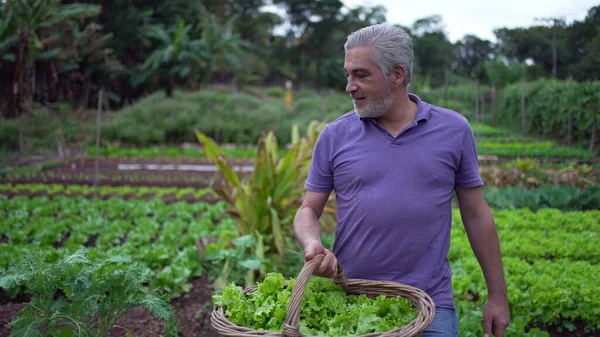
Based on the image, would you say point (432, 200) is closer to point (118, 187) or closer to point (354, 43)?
point (354, 43)

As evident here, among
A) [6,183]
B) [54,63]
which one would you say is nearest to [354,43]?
[6,183]

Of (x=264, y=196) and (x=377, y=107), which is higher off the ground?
(x=377, y=107)

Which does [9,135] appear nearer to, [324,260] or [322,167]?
[322,167]

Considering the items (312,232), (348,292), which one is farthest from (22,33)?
(348,292)

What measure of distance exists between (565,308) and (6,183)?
32.8ft

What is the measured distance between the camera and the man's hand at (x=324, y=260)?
2044 millimetres

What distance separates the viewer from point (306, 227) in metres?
2.40

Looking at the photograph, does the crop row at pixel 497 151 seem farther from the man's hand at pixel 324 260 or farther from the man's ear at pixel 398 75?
the man's hand at pixel 324 260

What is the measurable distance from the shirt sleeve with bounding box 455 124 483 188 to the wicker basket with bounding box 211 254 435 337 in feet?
1.84

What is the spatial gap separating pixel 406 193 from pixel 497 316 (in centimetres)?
75

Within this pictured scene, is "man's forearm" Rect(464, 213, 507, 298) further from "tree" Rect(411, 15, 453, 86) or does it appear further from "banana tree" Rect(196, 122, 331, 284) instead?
"tree" Rect(411, 15, 453, 86)

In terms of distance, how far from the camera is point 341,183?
94.8 inches

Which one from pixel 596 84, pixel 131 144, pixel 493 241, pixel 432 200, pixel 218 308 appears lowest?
pixel 131 144

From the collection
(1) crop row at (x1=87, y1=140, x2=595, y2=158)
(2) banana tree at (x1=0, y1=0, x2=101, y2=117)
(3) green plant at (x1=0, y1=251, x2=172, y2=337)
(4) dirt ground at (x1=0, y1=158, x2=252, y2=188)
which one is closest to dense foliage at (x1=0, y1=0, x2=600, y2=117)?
(2) banana tree at (x1=0, y1=0, x2=101, y2=117)
